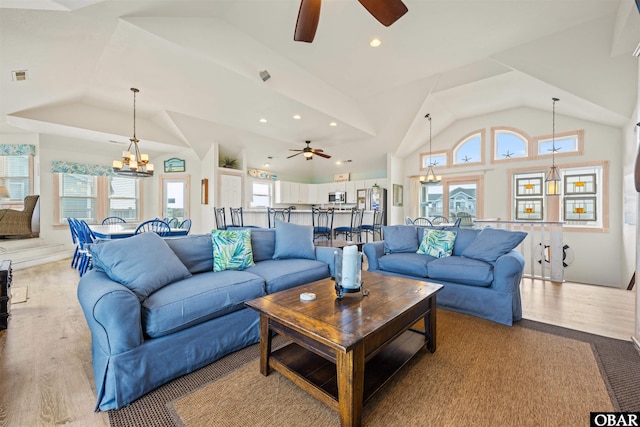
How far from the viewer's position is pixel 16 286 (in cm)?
368

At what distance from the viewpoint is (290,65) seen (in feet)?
15.1

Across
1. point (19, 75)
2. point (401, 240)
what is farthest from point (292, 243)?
point (19, 75)

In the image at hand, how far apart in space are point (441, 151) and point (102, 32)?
23.8ft

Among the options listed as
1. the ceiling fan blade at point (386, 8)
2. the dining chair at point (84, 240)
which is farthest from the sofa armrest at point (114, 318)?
the dining chair at point (84, 240)

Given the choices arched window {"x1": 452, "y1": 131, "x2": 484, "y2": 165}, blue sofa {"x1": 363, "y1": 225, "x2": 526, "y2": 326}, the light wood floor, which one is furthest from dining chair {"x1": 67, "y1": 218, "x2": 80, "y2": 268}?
arched window {"x1": 452, "y1": 131, "x2": 484, "y2": 165}

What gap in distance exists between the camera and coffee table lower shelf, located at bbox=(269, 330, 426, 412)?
4.67ft

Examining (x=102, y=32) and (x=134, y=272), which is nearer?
(x=134, y=272)

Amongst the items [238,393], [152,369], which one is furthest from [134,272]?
[238,393]

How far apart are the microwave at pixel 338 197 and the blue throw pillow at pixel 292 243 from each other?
5531mm

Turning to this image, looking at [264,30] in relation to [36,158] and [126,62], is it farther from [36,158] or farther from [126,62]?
[36,158]

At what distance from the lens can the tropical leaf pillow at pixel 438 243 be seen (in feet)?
10.7

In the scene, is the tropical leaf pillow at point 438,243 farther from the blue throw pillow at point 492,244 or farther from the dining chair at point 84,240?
the dining chair at point 84,240

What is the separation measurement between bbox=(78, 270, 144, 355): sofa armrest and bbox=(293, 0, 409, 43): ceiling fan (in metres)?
2.29

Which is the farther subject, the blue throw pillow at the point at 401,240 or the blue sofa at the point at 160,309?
the blue throw pillow at the point at 401,240
